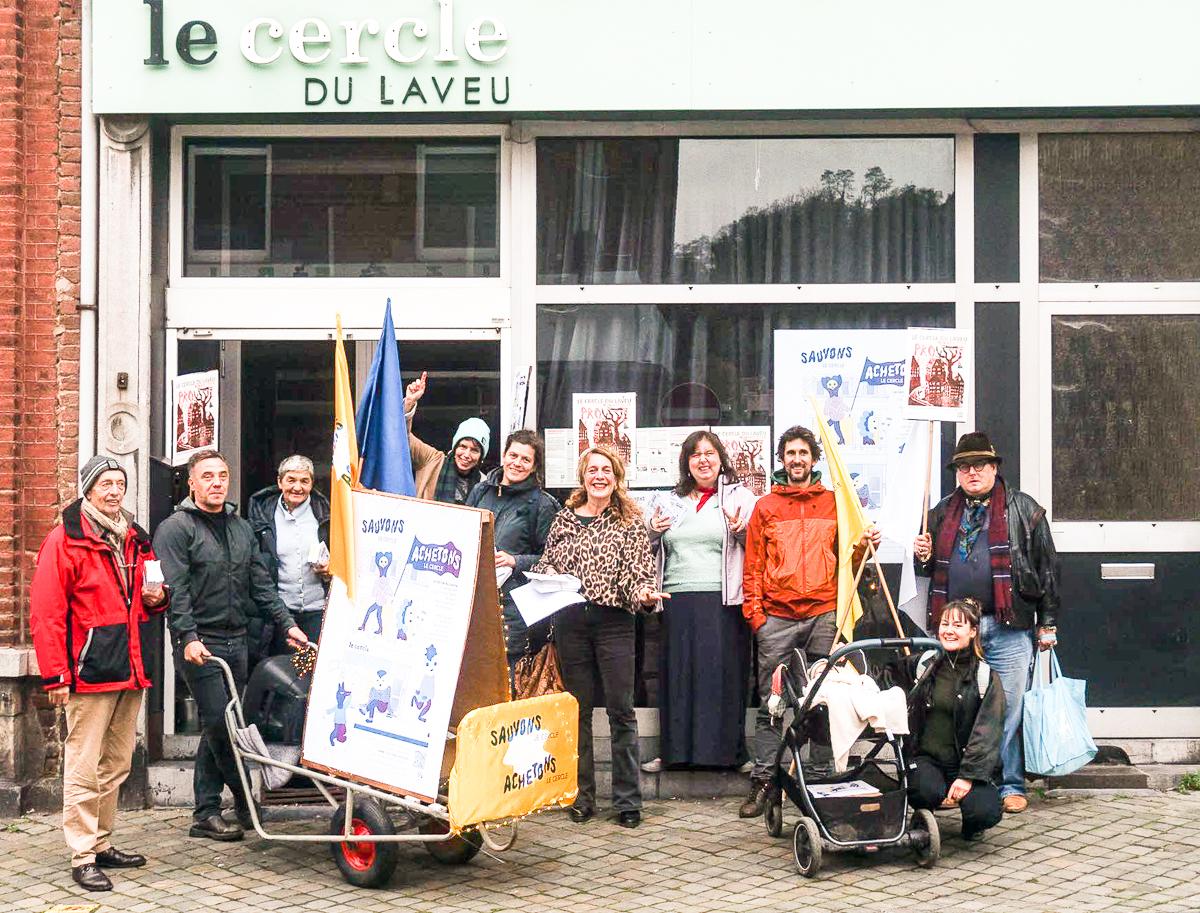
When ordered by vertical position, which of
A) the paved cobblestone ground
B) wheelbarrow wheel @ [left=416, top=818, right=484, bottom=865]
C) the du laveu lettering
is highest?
the du laveu lettering

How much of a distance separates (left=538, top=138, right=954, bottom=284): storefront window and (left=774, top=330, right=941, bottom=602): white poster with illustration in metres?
0.38

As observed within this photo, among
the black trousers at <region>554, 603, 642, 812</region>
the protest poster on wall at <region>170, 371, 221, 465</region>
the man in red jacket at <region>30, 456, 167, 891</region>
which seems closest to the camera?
the man in red jacket at <region>30, 456, 167, 891</region>

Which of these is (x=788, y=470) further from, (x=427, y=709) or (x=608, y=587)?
(x=427, y=709)

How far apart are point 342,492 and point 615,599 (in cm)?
154

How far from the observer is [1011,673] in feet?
27.0

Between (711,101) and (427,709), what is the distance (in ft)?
12.4

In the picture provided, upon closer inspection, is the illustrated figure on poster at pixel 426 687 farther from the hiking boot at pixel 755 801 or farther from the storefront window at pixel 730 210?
the storefront window at pixel 730 210

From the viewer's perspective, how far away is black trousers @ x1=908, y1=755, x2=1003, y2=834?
728cm

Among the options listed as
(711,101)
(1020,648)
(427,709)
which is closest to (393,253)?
(711,101)

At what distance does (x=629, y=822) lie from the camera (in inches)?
314

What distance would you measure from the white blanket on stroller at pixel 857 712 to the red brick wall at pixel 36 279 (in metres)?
4.30

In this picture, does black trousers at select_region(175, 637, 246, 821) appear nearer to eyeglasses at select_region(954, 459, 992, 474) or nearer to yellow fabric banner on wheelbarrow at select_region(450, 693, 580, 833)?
yellow fabric banner on wheelbarrow at select_region(450, 693, 580, 833)

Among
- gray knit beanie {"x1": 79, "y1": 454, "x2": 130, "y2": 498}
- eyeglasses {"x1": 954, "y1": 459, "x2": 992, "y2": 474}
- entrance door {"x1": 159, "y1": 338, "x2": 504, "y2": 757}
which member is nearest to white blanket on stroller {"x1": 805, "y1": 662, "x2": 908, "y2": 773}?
eyeglasses {"x1": 954, "y1": 459, "x2": 992, "y2": 474}

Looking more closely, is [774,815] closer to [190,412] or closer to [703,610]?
[703,610]
